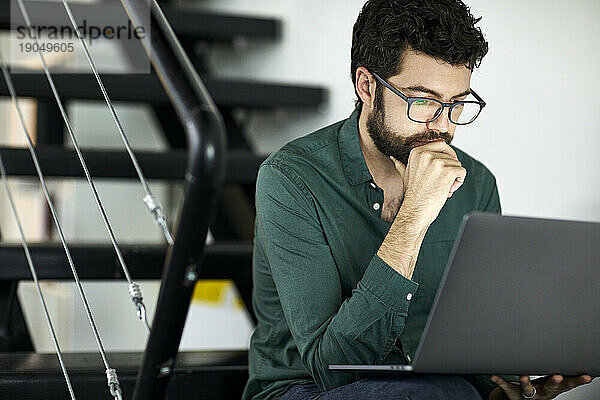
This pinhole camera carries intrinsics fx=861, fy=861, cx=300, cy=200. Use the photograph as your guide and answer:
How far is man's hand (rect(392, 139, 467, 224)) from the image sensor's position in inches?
47.1

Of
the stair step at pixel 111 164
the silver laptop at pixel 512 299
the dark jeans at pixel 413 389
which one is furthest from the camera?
the stair step at pixel 111 164

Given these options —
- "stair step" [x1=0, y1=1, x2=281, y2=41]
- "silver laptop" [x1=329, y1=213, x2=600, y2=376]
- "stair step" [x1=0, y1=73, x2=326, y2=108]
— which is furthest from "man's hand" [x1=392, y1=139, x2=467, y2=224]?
"stair step" [x1=0, y1=1, x2=281, y2=41]

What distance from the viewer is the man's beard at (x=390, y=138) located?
4.24 ft

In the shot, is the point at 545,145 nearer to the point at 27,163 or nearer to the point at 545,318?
the point at 545,318

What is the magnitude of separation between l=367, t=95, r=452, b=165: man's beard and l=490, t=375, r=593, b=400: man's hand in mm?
356

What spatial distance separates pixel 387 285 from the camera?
45.5 inches

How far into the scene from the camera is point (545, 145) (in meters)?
1.53

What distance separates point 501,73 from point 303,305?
23.7 inches

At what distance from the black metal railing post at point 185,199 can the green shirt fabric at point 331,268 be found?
0.32 m

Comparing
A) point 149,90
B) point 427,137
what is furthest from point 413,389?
point 149,90

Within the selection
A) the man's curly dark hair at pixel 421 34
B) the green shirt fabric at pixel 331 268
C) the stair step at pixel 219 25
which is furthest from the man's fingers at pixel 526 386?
the stair step at pixel 219 25

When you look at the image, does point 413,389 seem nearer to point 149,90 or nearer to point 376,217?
point 376,217

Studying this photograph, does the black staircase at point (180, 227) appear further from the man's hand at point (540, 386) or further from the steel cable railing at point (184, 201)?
the man's hand at point (540, 386)

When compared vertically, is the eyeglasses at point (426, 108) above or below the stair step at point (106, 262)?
above
